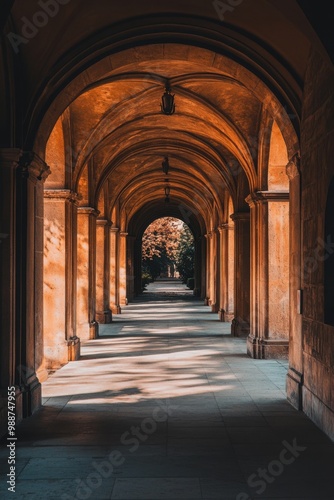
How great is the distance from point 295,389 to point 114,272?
51.1ft

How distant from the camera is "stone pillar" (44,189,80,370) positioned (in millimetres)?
11562

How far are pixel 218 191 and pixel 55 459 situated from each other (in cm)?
1714

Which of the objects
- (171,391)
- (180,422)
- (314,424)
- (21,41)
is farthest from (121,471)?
(21,41)

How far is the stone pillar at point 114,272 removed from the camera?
23148 mm

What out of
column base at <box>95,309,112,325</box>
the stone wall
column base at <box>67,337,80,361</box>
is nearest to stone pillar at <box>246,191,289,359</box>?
column base at <box>67,337,80,361</box>

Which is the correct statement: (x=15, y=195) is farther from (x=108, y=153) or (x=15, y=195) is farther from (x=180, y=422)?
(x=108, y=153)

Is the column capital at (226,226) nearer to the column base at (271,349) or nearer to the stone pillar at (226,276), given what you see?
the stone pillar at (226,276)

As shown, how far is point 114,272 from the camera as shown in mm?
23016

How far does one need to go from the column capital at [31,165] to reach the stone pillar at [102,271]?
10.1m

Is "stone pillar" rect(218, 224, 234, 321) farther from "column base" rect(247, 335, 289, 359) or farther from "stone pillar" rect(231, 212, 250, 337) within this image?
"column base" rect(247, 335, 289, 359)

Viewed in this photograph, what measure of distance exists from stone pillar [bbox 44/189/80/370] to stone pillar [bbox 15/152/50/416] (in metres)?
3.30

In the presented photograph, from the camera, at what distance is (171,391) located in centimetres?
892

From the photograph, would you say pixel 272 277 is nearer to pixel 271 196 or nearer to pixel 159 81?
pixel 271 196

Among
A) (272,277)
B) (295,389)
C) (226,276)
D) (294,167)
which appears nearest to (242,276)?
(272,277)
